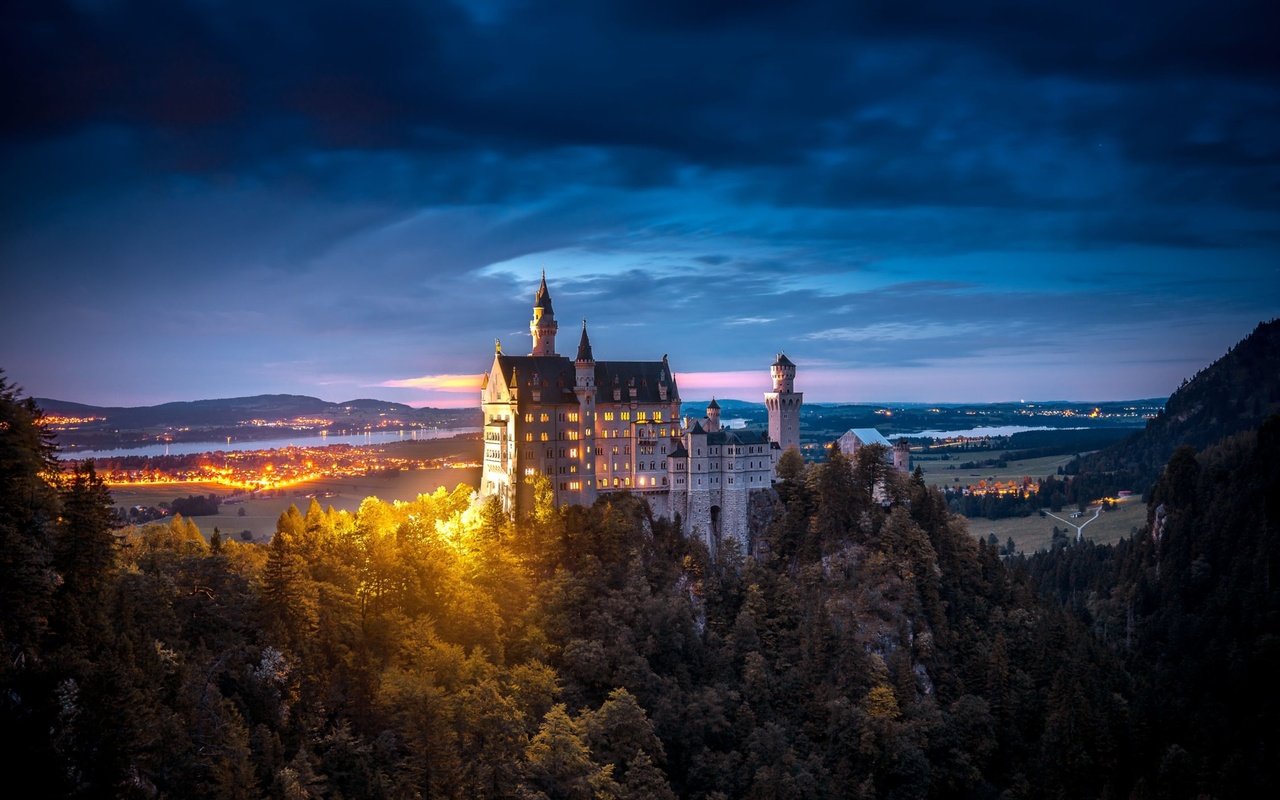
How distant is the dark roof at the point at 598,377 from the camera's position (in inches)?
4092

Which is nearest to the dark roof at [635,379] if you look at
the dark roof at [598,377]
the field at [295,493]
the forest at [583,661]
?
the dark roof at [598,377]

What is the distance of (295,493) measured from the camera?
126375 mm

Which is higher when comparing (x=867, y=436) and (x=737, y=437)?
(x=737, y=437)

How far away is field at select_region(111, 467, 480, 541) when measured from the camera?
4427 inches

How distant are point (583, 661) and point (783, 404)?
45386 millimetres

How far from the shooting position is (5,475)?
49.8 metres

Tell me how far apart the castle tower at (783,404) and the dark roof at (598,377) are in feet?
44.1

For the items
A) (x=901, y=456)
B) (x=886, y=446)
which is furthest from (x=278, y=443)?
(x=901, y=456)

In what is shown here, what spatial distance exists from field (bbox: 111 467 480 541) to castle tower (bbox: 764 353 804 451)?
38.0 m

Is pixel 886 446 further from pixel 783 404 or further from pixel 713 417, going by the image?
pixel 713 417

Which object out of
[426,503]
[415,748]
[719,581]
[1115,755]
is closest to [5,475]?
[415,748]

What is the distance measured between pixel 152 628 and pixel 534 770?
28.1 meters

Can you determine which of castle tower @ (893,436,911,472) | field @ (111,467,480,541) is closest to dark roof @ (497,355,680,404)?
field @ (111,467,480,541)

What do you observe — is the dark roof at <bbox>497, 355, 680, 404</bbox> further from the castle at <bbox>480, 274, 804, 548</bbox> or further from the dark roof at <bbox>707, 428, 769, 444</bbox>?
the dark roof at <bbox>707, 428, 769, 444</bbox>
